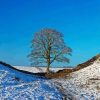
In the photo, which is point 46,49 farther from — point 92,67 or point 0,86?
point 0,86

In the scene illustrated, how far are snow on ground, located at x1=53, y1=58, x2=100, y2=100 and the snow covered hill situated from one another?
141 cm

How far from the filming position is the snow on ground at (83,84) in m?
25.7

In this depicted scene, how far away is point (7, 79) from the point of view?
2658cm

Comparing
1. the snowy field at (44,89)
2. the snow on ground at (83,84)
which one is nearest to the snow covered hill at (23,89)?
the snowy field at (44,89)

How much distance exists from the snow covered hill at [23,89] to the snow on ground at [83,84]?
141 cm

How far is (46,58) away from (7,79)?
106ft

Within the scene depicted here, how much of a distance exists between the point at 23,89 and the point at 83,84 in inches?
298

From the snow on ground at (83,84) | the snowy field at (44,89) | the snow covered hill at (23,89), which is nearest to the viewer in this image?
the snow covered hill at (23,89)

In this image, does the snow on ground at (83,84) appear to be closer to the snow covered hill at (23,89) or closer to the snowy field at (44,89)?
the snowy field at (44,89)

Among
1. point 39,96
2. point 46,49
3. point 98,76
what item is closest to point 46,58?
point 46,49

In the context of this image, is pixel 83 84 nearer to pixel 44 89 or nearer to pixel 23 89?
pixel 44 89

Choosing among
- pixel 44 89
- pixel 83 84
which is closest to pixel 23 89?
pixel 44 89

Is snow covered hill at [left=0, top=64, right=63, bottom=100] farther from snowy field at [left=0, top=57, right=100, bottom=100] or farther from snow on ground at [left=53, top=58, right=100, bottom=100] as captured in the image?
snow on ground at [left=53, top=58, right=100, bottom=100]

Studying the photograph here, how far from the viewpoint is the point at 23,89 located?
24.4 metres
